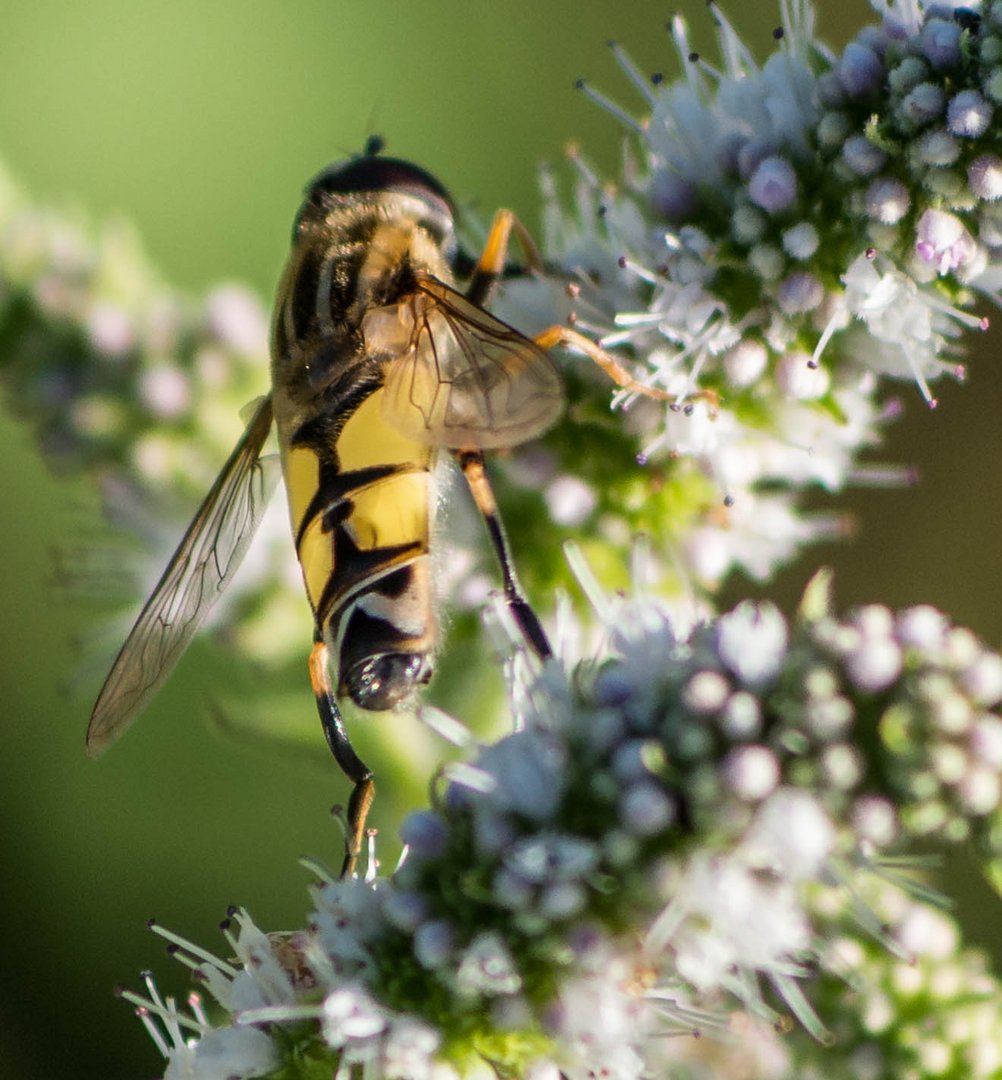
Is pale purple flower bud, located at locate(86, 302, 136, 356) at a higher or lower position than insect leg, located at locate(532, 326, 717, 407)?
higher

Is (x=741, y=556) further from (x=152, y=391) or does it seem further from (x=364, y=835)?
(x=152, y=391)

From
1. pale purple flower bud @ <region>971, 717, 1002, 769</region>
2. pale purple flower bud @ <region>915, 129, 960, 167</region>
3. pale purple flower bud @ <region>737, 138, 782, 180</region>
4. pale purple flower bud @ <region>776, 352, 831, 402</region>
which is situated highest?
pale purple flower bud @ <region>737, 138, 782, 180</region>

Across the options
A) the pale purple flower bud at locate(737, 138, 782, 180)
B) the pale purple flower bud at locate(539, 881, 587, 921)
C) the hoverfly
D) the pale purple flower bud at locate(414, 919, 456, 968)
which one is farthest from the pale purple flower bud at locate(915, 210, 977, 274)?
the pale purple flower bud at locate(414, 919, 456, 968)

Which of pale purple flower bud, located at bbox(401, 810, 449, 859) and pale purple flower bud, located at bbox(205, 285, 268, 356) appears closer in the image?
pale purple flower bud, located at bbox(401, 810, 449, 859)

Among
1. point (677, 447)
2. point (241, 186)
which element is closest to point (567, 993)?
point (677, 447)

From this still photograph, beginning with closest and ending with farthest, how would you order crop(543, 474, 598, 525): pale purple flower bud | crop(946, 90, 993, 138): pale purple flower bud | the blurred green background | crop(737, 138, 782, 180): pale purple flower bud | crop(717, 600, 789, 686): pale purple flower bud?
1. crop(717, 600, 789, 686): pale purple flower bud
2. crop(946, 90, 993, 138): pale purple flower bud
3. crop(737, 138, 782, 180): pale purple flower bud
4. crop(543, 474, 598, 525): pale purple flower bud
5. the blurred green background

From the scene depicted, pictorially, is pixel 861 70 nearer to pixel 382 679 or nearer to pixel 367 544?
pixel 367 544

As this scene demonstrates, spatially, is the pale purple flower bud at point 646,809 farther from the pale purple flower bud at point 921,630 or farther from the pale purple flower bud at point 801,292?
the pale purple flower bud at point 801,292

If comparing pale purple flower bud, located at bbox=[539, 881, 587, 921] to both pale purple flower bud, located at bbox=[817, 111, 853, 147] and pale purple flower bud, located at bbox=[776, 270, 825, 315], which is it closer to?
pale purple flower bud, located at bbox=[776, 270, 825, 315]
